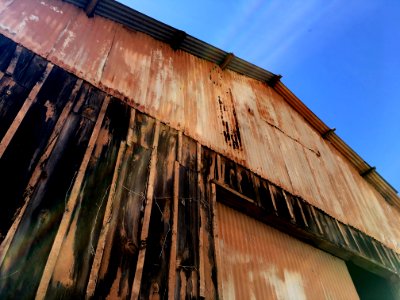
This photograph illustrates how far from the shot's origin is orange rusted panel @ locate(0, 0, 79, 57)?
4828mm

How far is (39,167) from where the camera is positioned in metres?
3.73

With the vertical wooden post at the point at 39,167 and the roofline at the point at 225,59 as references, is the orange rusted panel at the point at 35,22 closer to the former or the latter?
the roofline at the point at 225,59

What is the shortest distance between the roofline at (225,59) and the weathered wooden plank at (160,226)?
3117mm

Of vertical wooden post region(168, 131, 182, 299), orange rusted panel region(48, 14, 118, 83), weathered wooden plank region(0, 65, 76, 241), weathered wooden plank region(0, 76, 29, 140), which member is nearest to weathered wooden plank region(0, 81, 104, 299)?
weathered wooden plank region(0, 65, 76, 241)

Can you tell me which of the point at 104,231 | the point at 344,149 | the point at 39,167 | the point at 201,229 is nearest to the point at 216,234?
the point at 201,229

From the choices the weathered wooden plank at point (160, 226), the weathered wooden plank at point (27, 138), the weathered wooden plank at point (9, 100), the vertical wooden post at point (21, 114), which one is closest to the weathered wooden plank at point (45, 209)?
the weathered wooden plank at point (27, 138)

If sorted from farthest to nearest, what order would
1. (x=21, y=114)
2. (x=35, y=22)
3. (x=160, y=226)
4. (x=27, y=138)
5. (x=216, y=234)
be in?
1. (x=35, y=22)
2. (x=216, y=234)
3. (x=160, y=226)
4. (x=21, y=114)
5. (x=27, y=138)

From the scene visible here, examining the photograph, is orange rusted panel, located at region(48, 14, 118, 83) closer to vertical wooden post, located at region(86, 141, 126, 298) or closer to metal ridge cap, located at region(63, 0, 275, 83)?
metal ridge cap, located at region(63, 0, 275, 83)

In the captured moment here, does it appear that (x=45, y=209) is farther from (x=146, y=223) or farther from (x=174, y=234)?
(x=174, y=234)

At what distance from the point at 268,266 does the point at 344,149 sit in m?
7.26

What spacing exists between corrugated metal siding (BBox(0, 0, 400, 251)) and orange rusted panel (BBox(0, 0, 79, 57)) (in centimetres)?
2

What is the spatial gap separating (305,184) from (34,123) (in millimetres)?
6626

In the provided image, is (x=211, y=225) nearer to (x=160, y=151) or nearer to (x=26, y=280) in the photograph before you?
(x=160, y=151)

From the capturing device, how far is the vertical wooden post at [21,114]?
143 inches
